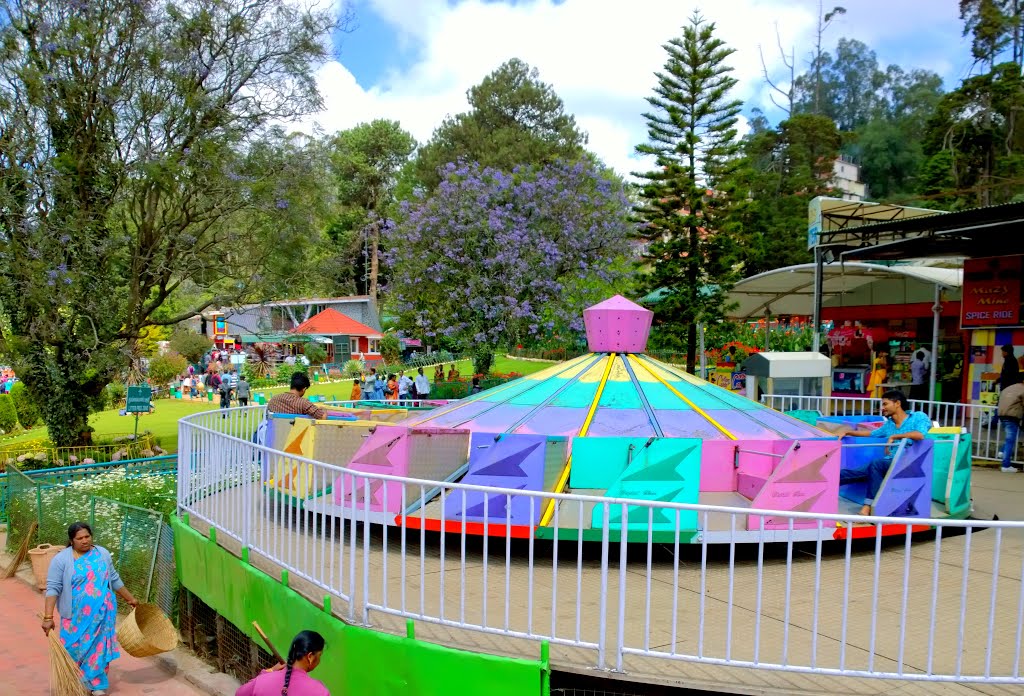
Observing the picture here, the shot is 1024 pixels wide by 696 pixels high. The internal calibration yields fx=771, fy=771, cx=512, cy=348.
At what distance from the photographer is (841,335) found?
2208 cm

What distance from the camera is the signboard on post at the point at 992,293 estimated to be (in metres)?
13.9

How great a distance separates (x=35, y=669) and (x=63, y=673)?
5.61ft

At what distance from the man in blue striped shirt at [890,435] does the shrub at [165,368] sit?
34.0m

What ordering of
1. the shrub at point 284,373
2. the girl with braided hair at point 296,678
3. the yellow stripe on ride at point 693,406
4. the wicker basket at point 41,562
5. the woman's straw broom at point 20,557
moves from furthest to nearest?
the shrub at point 284,373, the woman's straw broom at point 20,557, the wicker basket at point 41,562, the yellow stripe on ride at point 693,406, the girl with braided hair at point 296,678

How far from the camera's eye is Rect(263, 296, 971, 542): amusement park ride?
608 cm

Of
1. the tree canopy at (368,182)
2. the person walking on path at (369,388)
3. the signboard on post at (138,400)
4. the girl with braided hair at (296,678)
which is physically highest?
the tree canopy at (368,182)

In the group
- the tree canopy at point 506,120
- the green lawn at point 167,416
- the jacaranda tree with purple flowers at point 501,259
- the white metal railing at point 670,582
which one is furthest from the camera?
the tree canopy at point 506,120

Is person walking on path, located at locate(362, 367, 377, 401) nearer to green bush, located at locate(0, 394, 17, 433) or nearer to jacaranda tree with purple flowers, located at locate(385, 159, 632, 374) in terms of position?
jacaranda tree with purple flowers, located at locate(385, 159, 632, 374)

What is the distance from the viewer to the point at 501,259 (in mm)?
24656

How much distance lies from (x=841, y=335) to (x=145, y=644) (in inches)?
795

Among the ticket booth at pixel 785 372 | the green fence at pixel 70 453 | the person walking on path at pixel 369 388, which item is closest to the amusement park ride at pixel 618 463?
the ticket booth at pixel 785 372

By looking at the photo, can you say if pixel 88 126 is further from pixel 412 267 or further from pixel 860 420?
pixel 860 420

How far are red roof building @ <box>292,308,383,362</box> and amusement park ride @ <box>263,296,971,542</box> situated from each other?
3382cm

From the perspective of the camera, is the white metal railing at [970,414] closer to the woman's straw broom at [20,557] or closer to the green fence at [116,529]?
the green fence at [116,529]
